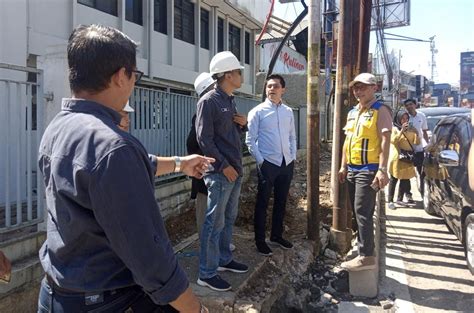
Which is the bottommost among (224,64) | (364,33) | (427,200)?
(427,200)

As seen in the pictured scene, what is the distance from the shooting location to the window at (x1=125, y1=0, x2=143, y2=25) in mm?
11609

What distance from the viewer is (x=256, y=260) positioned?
14.1ft

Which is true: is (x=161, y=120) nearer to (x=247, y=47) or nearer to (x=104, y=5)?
Answer: (x=104, y=5)

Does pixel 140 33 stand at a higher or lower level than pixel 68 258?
higher

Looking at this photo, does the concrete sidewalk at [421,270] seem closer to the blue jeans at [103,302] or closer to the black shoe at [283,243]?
the black shoe at [283,243]

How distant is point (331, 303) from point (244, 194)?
3651mm

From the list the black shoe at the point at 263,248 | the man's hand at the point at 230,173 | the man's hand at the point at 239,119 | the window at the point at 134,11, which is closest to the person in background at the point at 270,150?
the black shoe at the point at 263,248

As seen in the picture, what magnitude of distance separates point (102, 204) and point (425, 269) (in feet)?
14.5

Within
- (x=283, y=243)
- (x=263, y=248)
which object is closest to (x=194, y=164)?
(x=263, y=248)

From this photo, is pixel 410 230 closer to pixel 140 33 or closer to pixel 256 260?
pixel 256 260

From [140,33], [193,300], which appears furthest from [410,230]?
[140,33]

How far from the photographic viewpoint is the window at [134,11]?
38.1 ft

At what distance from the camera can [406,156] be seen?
24.2 feet

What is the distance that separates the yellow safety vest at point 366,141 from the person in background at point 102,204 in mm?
2870
